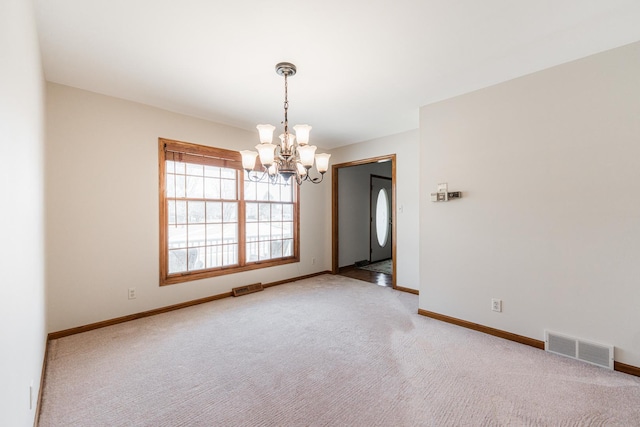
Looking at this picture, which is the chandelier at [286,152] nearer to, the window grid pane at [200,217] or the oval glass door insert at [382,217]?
the window grid pane at [200,217]

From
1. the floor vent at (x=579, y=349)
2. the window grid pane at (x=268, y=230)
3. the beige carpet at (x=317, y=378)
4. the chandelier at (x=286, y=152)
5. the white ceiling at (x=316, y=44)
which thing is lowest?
the beige carpet at (x=317, y=378)

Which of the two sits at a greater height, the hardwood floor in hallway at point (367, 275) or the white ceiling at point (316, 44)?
the white ceiling at point (316, 44)

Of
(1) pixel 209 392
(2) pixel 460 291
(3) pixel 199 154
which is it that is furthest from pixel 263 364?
(3) pixel 199 154

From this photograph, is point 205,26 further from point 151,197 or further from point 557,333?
point 557,333

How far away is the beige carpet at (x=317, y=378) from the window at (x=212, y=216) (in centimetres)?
96

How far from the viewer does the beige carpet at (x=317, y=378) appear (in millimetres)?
1765

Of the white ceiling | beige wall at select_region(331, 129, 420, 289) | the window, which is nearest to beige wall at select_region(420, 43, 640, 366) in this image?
the white ceiling

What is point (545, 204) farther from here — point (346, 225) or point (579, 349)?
point (346, 225)

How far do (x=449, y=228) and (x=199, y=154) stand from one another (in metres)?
3.50

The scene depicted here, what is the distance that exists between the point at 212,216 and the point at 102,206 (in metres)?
1.33

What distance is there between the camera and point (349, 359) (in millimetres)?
2434

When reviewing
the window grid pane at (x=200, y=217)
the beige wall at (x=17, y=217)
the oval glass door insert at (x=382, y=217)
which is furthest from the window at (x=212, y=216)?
the oval glass door insert at (x=382, y=217)

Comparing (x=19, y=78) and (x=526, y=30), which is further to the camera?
(x=526, y=30)

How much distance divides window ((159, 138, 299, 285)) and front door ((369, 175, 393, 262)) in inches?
106
